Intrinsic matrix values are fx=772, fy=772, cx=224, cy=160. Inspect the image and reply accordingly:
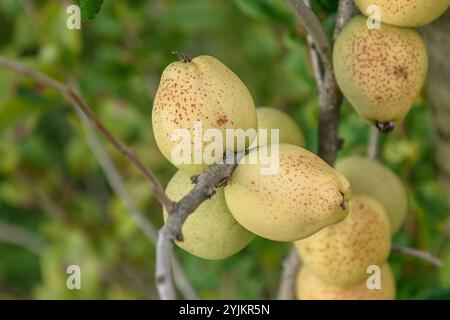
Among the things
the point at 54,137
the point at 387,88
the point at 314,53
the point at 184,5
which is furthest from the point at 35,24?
the point at 387,88

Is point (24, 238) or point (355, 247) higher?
point (24, 238)

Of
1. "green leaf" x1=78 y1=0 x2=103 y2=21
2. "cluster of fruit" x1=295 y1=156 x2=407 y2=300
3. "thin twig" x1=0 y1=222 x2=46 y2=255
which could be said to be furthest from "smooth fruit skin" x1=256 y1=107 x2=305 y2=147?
"thin twig" x1=0 y1=222 x2=46 y2=255

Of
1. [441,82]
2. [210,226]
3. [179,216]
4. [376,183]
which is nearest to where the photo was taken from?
[179,216]

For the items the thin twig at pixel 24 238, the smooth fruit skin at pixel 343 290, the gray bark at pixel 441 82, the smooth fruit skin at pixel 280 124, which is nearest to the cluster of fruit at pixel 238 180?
the smooth fruit skin at pixel 280 124

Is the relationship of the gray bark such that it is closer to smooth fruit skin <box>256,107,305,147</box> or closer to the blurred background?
the blurred background

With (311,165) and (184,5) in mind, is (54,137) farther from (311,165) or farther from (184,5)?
(311,165)

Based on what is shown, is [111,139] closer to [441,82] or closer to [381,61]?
[381,61]

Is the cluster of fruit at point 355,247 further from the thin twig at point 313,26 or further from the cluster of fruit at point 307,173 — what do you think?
the thin twig at point 313,26

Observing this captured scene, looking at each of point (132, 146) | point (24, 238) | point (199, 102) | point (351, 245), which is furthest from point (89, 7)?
point (24, 238)
